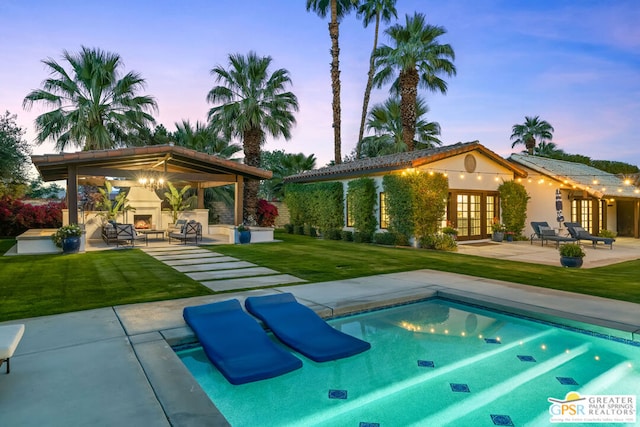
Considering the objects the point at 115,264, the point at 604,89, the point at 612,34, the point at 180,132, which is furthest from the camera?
the point at 180,132

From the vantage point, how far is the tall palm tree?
2378 cm

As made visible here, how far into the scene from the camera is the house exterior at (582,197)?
2012cm

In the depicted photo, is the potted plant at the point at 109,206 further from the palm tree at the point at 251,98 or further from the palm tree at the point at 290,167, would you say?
the palm tree at the point at 290,167

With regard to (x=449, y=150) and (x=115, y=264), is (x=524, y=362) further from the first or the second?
(x=449, y=150)

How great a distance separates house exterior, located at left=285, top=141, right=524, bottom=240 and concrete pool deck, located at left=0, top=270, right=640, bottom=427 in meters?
9.07

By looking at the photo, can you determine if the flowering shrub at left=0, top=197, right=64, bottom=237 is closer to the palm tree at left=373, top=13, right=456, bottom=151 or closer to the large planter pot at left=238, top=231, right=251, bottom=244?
the large planter pot at left=238, top=231, right=251, bottom=244

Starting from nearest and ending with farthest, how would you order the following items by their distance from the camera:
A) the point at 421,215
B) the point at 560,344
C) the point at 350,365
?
the point at 350,365 → the point at 560,344 → the point at 421,215

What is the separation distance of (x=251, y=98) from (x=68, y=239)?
38.1 feet

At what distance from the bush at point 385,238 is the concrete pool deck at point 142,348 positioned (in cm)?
817

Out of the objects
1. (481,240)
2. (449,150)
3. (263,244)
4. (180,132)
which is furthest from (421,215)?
(180,132)

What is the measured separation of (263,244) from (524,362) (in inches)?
474

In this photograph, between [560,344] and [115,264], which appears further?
[115,264]

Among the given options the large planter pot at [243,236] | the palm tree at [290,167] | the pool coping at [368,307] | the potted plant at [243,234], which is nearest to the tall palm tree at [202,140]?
the palm tree at [290,167]

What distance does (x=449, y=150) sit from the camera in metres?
16.3
